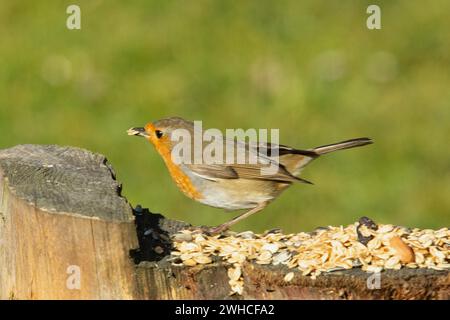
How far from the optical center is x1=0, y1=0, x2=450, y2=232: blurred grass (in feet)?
23.5

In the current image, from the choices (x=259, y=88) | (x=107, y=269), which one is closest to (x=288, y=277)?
(x=107, y=269)

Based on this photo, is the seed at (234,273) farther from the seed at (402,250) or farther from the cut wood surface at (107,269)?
the seed at (402,250)

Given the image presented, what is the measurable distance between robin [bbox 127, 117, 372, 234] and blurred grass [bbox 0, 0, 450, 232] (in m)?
1.34

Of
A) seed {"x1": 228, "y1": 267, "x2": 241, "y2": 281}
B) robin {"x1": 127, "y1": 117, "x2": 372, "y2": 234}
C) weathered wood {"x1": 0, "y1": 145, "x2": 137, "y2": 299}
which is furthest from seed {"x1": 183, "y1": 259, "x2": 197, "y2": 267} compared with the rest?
robin {"x1": 127, "y1": 117, "x2": 372, "y2": 234}

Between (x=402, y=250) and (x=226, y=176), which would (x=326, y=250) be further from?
(x=226, y=176)

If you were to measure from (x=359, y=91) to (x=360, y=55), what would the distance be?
42cm

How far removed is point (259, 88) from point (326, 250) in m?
4.11

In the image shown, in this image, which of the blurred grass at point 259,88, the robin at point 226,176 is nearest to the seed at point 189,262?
the robin at point 226,176

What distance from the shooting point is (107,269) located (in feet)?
12.4

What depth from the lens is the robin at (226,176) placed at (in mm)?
5324

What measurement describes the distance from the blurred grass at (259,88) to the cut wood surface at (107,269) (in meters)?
2.82

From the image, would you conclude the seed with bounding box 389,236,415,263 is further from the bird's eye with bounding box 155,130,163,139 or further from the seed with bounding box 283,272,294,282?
the bird's eye with bounding box 155,130,163,139

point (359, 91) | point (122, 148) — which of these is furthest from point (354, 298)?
point (359, 91)
